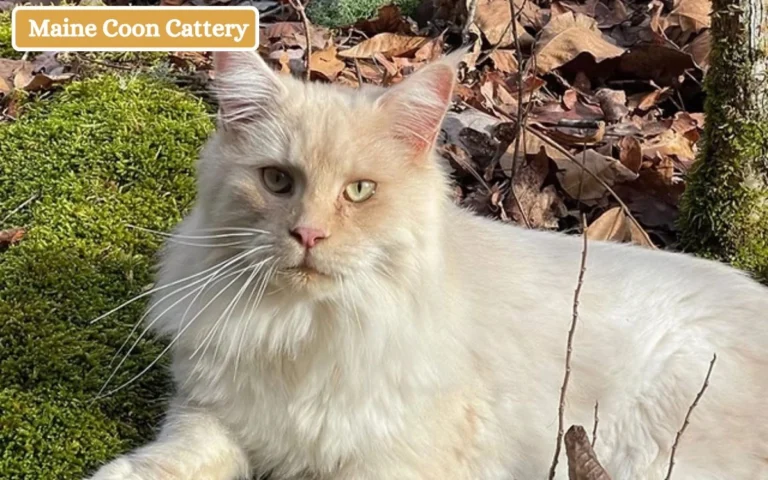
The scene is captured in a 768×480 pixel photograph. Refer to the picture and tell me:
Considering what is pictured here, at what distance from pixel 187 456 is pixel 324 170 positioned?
0.80m

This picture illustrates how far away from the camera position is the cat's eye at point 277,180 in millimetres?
2117

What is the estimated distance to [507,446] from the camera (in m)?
2.40

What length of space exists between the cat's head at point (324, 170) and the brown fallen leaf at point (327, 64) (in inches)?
84.7

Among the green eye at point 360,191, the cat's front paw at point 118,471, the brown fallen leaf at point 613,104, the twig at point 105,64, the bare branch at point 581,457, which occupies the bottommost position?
the cat's front paw at point 118,471

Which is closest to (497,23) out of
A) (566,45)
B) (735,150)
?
(566,45)

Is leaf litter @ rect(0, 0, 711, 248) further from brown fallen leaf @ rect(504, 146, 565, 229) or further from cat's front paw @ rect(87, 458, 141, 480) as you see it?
cat's front paw @ rect(87, 458, 141, 480)

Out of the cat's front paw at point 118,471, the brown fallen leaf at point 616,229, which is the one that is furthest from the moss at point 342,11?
the cat's front paw at point 118,471

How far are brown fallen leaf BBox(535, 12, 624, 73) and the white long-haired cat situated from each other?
2.24 metres

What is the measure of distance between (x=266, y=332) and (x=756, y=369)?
1378mm

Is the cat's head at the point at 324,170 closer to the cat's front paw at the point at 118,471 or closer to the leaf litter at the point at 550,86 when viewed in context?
the cat's front paw at the point at 118,471

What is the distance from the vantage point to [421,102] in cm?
216

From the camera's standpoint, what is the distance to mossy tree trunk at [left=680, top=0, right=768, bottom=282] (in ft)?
10.6

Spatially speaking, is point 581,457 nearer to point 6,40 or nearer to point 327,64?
point 327,64

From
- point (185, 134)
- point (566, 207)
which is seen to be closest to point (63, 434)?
point (185, 134)
